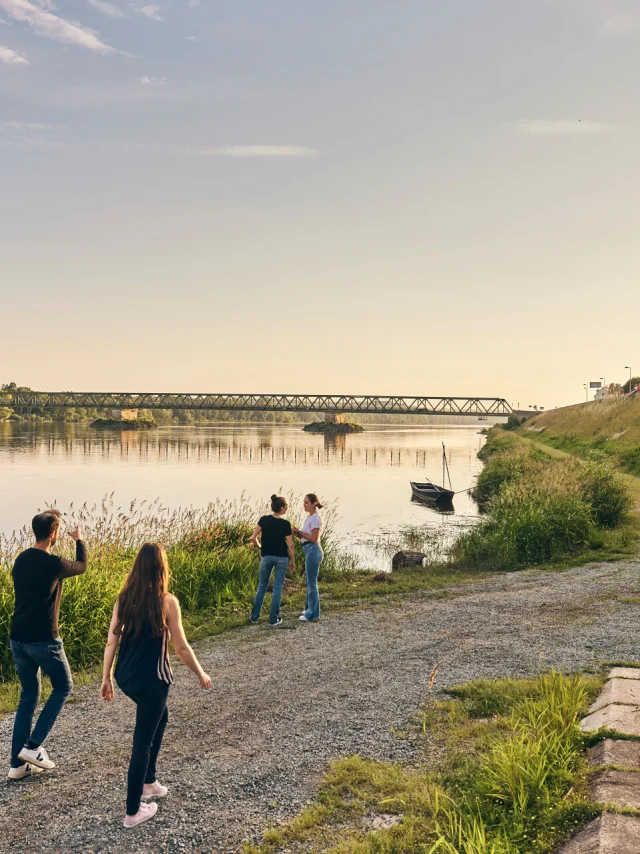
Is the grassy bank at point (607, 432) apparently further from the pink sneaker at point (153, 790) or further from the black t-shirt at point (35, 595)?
the black t-shirt at point (35, 595)

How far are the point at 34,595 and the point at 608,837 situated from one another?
18.0 ft

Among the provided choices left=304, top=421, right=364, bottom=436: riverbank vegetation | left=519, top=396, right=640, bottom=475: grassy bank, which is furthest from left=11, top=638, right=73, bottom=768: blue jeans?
left=304, top=421, right=364, bottom=436: riverbank vegetation

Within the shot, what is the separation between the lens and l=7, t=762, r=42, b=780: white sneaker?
6965 mm

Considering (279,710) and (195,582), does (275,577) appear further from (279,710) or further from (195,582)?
(279,710)

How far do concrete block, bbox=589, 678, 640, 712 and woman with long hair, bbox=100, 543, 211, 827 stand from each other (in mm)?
4510

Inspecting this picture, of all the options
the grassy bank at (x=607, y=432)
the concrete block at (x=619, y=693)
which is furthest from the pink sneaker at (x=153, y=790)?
the grassy bank at (x=607, y=432)

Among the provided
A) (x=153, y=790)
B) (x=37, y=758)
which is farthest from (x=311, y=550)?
(x=153, y=790)

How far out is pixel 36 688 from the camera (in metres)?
7.10

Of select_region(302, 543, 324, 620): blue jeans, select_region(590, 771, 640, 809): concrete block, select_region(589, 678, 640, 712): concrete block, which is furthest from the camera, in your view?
select_region(302, 543, 324, 620): blue jeans

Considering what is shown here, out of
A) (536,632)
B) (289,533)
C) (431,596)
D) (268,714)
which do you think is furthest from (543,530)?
(268,714)

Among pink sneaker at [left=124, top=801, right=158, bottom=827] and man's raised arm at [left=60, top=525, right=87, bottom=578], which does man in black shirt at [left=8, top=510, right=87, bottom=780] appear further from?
pink sneaker at [left=124, top=801, right=158, bottom=827]

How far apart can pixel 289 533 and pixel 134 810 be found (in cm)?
700

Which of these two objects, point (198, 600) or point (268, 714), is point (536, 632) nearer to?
point (268, 714)

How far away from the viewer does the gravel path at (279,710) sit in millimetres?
6102
